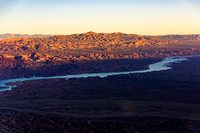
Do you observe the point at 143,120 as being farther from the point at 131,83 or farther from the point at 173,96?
the point at 131,83

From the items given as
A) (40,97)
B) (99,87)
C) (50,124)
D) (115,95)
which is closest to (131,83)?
(99,87)

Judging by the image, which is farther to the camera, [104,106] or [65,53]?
[65,53]

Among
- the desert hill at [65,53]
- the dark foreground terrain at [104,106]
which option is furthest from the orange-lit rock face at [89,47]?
the dark foreground terrain at [104,106]

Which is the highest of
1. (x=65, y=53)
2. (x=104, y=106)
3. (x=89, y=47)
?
(x=89, y=47)

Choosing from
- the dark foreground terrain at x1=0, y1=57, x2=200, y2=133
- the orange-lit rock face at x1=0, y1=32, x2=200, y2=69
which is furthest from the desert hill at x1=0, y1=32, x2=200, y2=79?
the dark foreground terrain at x1=0, y1=57, x2=200, y2=133

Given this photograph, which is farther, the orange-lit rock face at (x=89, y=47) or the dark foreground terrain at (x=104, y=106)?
the orange-lit rock face at (x=89, y=47)

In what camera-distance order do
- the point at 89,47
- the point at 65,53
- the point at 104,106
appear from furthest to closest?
the point at 89,47 → the point at 65,53 → the point at 104,106

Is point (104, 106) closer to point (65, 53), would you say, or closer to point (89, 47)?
point (65, 53)

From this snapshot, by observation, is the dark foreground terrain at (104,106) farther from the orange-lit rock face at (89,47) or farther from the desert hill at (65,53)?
the orange-lit rock face at (89,47)

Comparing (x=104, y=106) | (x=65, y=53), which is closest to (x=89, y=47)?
(x=65, y=53)
